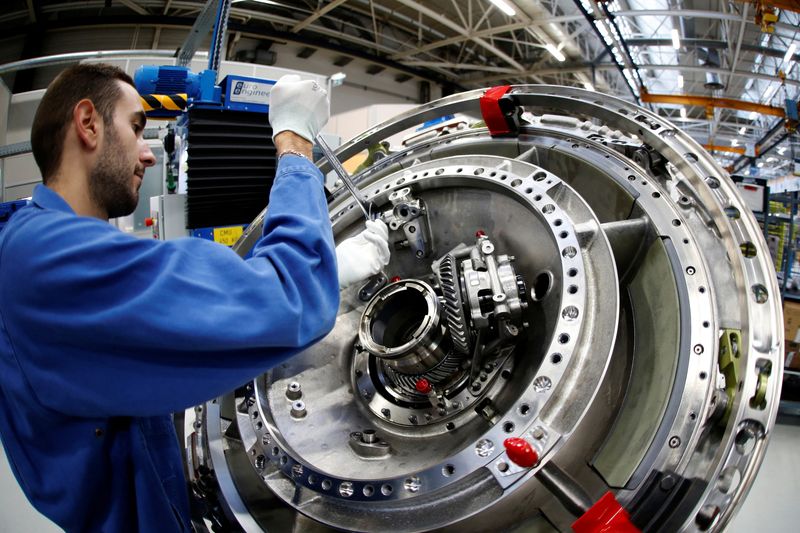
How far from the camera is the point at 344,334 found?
6.15 ft

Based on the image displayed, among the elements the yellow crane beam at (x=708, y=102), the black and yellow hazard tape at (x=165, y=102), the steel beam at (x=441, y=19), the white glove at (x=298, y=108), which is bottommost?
the white glove at (x=298, y=108)

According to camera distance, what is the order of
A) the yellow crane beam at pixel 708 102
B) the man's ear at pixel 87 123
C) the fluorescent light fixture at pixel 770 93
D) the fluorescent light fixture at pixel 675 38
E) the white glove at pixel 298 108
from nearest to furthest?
the man's ear at pixel 87 123 < the white glove at pixel 298 108 < the fluorescent light fixture at pixel 675 38 < the yellow crane beam at pixel 708 102 < the fluorescent light fixture at pixel 770 93

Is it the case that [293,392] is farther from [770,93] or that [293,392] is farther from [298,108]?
[770,93]

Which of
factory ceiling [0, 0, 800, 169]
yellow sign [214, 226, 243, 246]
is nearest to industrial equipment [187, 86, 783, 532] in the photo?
yellow sign [214, 226, 243, 246]

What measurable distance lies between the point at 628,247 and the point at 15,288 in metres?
1.48

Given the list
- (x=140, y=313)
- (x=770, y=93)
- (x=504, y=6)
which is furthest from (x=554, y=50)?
(x=140, y=313)

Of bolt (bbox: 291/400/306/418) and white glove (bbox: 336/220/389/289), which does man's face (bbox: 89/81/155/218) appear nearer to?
white glove (bbox: 336/220/389/289)

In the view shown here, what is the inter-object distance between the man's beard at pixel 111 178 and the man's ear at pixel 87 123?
0.02 meters

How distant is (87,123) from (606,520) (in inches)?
56.4

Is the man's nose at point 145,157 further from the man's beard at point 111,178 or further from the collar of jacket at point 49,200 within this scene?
the collar of jacket at point 49,200

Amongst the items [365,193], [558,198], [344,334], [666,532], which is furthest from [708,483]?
[365,193]

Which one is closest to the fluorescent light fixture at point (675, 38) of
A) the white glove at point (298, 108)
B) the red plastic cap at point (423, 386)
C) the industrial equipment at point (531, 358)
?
the industrial equipment at point (531, 358)

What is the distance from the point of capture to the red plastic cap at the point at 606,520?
985 mm

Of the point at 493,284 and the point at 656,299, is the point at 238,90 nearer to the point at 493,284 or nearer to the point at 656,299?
the point at 493,284
